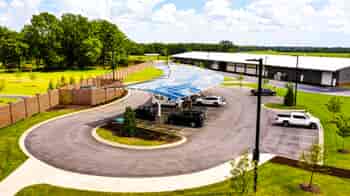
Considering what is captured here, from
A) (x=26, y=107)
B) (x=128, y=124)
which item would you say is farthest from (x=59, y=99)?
(x=128, y=124)

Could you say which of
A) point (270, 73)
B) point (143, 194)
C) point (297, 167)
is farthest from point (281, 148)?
point (270, 73)

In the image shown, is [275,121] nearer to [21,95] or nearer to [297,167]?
[297,167]

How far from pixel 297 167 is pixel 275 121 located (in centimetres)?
1244

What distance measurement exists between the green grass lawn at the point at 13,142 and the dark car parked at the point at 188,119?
13488 mm

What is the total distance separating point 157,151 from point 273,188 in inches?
355

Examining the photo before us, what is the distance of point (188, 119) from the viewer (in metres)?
27.9

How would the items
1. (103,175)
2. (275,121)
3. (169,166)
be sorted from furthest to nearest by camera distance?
(275,121)
(169,166)
(103,175)

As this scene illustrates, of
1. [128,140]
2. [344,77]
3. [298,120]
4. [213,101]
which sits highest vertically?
[344,77]

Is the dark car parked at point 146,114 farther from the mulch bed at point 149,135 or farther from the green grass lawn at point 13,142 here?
the green grass lawn at point 13,142

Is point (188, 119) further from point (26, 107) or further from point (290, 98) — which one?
point (26, 107)

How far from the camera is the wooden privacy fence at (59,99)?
27.1 metres

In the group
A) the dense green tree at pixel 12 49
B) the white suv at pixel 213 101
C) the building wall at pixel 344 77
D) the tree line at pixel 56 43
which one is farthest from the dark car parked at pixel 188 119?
the dense green tree at pixel 12 49

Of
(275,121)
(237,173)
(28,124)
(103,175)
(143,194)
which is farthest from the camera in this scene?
(275,121)

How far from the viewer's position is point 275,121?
2998cm
